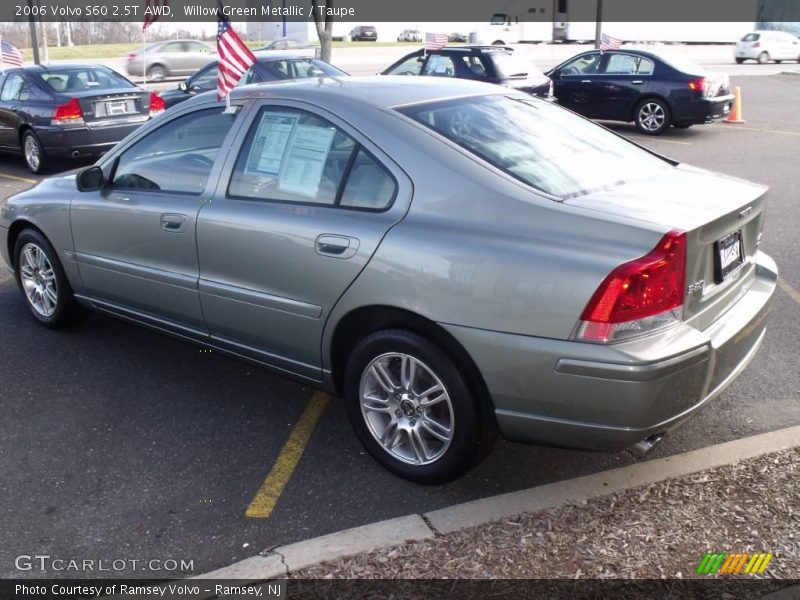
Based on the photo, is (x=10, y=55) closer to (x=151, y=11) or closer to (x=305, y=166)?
(x=151, y=11)

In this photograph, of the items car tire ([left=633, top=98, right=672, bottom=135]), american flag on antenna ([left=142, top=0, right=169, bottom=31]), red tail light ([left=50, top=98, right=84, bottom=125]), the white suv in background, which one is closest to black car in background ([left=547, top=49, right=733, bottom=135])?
car tire ([left=633, top=98, right=672, bottom=135])

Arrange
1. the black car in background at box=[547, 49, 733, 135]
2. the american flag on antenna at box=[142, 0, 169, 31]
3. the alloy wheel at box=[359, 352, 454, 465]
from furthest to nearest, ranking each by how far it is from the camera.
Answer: the black car in background at box=[547, 49, 733, 135]
the american flag on antenna at box=[142, 0, 169, 31]
the alloy wheel at box=[359, 352, 454, 465]

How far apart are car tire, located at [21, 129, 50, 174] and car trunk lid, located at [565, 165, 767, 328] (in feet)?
33.9

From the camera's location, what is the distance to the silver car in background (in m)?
30.5

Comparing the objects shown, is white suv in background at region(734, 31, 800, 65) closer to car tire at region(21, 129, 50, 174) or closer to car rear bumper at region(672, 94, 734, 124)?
car rear bumper at region(672, 94, 734, 124)

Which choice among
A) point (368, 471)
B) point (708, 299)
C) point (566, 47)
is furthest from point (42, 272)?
point (566, 47)

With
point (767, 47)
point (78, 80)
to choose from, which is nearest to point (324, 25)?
point (78, 80)

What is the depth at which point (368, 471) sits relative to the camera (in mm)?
3889

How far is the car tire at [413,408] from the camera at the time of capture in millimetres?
3445

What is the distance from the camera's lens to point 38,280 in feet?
18.6

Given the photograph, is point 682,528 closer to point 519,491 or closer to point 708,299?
point 519,491

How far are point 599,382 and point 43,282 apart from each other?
4032mm

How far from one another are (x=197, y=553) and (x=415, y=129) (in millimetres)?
1988

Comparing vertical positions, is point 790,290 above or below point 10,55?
below
